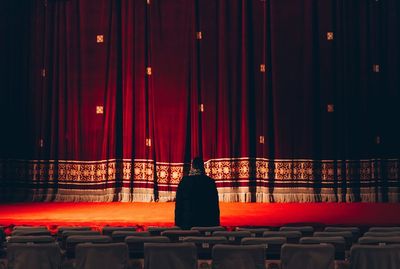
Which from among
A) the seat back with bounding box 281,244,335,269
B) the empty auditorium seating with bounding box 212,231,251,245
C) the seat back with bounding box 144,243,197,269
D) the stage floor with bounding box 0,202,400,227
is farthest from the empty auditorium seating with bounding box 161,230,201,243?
the stage floor with bounding box 0,202,400,227

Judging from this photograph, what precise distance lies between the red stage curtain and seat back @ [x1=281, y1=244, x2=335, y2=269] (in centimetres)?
709

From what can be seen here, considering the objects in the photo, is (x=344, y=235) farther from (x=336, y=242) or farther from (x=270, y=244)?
(x=270, y=244)

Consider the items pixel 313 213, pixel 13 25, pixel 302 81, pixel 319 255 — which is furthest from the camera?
pixel 13 25

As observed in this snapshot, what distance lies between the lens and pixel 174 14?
1154 cm

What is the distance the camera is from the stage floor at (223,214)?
853cm

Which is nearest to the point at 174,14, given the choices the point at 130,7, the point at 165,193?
the point at 130,7

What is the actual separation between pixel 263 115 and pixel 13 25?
176 inches

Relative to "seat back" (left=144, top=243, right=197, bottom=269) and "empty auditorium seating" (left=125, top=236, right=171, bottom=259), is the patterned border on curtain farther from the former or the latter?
"seat back" (left=144, top=243, right=197, bottom=269)

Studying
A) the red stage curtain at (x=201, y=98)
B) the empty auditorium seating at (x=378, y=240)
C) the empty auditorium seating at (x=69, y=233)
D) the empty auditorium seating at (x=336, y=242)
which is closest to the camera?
the empty auditorium seating at (x=336, y=242)

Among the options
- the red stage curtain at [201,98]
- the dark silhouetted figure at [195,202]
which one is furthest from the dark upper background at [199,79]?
the dark silhouetted figure at [195,202]

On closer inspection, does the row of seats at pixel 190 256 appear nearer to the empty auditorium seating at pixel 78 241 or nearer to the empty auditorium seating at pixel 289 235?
the empty auditorium seating at pixel 78 241

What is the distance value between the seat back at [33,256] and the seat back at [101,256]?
142mm

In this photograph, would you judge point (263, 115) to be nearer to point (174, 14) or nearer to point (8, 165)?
point (174, 14)

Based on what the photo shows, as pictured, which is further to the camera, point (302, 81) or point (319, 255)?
point (302, 81)
